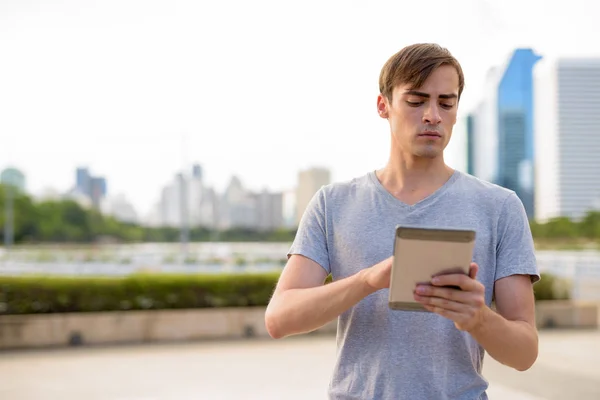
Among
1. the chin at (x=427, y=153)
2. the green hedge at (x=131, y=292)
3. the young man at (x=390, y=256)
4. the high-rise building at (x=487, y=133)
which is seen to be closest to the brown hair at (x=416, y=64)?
the young man at (x=390, y=256)

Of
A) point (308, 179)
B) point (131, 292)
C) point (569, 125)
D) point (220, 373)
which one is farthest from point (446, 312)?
point (569, 125)

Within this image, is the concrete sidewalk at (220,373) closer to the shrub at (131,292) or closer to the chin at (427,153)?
the shrub at (131,292)

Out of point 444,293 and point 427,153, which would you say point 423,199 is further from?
point 444,293

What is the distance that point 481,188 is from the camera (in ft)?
4.92

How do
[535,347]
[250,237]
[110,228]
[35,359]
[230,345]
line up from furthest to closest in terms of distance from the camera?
[110,228] < [250,237] < [230,345] < [35,359] < [535,347]

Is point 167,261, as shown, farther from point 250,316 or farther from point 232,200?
point 232,200

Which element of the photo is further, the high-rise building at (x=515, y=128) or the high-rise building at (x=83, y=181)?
the high-rise building at (x=83, y=181)

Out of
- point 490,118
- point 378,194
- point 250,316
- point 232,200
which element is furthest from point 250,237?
point 378,194

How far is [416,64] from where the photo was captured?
1438 millimetres

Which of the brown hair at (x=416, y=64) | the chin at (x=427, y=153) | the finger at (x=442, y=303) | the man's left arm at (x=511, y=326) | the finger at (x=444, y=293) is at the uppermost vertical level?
the brown hair at (x=416, y=64)

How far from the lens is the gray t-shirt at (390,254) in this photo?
138cm

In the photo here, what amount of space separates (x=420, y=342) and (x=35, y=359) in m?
7.06

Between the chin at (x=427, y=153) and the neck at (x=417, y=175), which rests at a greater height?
the chin at (x=427, y=153)

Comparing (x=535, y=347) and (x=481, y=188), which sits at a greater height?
(x=481, y=188)
